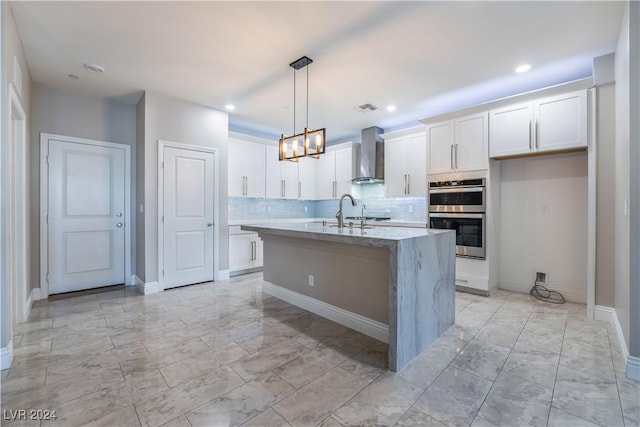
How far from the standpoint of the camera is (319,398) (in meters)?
1.73

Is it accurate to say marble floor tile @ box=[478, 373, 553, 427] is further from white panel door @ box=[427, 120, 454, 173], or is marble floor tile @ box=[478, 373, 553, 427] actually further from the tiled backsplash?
the tiled backsplash

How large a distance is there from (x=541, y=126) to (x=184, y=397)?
14.4ft

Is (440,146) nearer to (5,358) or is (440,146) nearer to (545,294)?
(545,294)

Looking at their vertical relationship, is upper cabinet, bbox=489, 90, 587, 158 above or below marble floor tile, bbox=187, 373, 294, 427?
above

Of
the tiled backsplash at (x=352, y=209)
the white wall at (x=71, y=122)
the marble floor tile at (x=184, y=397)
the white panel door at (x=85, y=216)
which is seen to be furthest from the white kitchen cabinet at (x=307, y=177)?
the marble floor tile at (x=184, y=397)

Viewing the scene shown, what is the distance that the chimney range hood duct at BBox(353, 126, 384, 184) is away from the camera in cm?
540

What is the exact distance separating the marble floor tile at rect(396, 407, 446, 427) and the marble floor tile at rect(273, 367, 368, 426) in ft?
1.06

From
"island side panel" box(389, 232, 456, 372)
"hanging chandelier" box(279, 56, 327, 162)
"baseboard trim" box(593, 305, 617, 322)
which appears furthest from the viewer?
"hanging chandelier" box(279, 56, 327, 162)

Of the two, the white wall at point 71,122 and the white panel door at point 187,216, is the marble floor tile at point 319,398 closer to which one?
the white panel door at point 187,216

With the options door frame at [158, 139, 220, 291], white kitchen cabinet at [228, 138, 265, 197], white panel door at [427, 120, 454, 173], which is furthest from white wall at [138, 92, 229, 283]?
white panel door at [427, 120, 454, 173]

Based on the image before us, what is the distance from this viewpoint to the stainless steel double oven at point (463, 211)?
3.83m

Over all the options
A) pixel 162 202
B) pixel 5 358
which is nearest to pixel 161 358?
pixel 5 358

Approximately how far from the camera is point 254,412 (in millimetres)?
1609

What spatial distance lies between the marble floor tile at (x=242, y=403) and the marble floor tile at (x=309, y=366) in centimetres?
7
